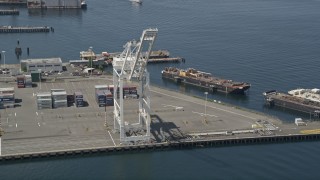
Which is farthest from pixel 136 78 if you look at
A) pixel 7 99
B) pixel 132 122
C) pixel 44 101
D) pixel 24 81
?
pixel 24 81

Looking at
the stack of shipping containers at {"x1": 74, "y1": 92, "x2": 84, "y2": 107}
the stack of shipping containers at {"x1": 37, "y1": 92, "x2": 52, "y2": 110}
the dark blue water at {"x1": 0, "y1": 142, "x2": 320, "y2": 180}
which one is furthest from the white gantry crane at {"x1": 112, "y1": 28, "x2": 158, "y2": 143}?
the stack of shipping containers at {"x1": 37, "y1": 92, "x2": 52, "y2": 110}

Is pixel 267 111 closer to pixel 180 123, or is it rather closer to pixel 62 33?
pixel 180 123

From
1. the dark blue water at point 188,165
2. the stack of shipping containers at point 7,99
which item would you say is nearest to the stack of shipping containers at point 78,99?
the stack of shipping containers at point 7,99

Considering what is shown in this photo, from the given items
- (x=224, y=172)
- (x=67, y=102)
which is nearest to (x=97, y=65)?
(x=67, y=102)

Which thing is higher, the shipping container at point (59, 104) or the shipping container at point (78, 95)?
the shipping container at point (78, 95)

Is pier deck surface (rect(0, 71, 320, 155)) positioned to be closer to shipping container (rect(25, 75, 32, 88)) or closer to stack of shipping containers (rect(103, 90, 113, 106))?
stack of shipping containers (rect(103, 90, 113, 106))

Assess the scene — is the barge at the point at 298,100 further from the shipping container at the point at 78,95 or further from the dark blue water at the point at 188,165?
the shipping container at the point at 78,95
